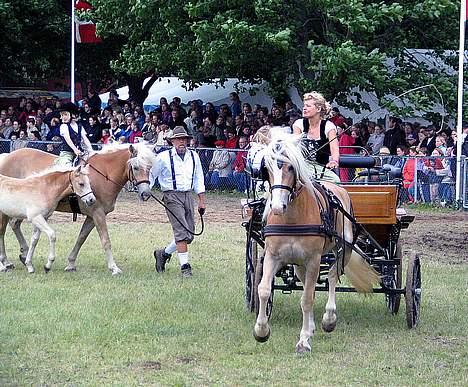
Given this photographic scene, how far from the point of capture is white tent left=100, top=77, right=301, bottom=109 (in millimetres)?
26531

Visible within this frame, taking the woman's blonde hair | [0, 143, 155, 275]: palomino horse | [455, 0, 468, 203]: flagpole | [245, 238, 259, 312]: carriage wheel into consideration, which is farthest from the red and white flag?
the woman's blonde hair

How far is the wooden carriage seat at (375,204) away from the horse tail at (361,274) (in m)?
0.46

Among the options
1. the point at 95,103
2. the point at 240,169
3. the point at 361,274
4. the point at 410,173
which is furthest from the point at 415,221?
the point at 95,103

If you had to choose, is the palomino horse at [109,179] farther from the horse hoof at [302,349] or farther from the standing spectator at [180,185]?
the horse hoof at [302,349]

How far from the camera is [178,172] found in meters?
12.1

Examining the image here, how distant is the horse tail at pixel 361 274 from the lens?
8945 mm

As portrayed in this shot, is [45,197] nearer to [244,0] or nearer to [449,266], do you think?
[449,266]

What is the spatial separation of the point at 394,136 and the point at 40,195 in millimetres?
10867

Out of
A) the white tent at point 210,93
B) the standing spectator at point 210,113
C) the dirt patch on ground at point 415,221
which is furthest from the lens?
the white tent at point 210,93

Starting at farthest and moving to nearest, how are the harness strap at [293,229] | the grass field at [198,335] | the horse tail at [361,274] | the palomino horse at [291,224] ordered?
the horse tail at [361,274] → the harness strap at [293,229] → the palomino horse at [291,224] → the grass field at [198,335]

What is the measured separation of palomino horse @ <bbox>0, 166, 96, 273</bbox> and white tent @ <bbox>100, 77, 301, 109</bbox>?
1309cm

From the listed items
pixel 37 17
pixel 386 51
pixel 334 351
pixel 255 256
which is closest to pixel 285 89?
pixel 386 51

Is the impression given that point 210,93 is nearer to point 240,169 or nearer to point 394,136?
point 240,169

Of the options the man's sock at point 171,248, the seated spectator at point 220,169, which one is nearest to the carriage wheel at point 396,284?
the man's sock at point 171,248
